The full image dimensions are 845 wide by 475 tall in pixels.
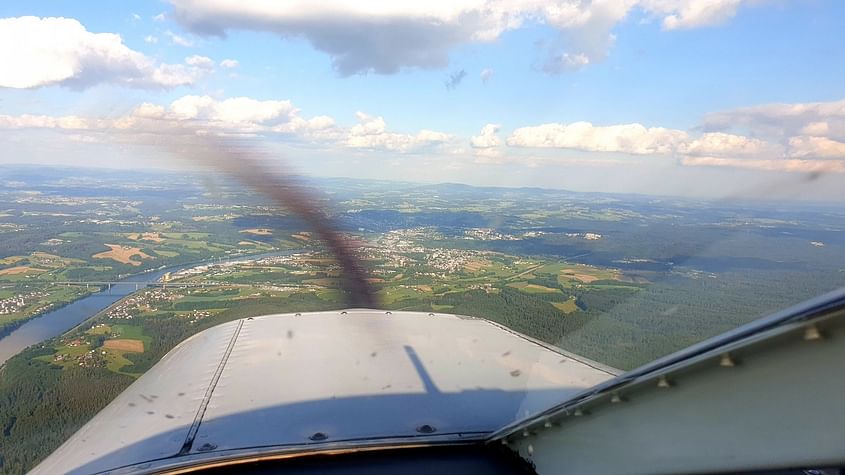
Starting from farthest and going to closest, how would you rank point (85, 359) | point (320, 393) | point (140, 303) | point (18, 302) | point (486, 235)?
point (18, 302)
point (486, 235)
point (140, 303)
point (85, 359)
point (320, 393)

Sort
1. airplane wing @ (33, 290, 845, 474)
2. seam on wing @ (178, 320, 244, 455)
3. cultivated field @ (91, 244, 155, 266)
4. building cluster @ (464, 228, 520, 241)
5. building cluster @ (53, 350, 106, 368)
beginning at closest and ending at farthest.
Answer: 1. airplane wing @ (33, 290, 845, 474)
2. seam on wing @ (178, 320, 244, 455)
3. building cluster @ (53, 350, 106, 368)
4. building cluster @ (464, 228, 520, 241)
5. cultivated field @ (91, 244, 155, 266)

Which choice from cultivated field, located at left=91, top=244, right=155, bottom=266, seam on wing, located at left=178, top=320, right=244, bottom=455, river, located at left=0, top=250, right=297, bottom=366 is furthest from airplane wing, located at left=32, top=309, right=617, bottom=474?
cultivated field, located at left=91, top=244, right=155, bottom=266

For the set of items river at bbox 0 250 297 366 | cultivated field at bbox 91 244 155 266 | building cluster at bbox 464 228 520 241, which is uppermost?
building cluster at bbox 464 228 520 241

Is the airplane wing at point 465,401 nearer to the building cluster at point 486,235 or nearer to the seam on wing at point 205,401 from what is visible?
the seam on wing at point 205,401

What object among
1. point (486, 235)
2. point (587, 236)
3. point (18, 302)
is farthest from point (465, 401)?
point (18, 302)

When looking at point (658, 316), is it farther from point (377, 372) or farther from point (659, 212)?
point (659, 212)

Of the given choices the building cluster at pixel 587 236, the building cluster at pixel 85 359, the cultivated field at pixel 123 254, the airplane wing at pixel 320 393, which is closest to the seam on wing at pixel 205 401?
the airplane wing at pixel 320 393

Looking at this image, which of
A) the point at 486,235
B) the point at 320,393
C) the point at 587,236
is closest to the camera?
the point at 320,393

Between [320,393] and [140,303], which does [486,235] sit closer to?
[140,303]

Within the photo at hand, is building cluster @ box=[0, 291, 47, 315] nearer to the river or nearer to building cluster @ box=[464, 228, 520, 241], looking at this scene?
the river
